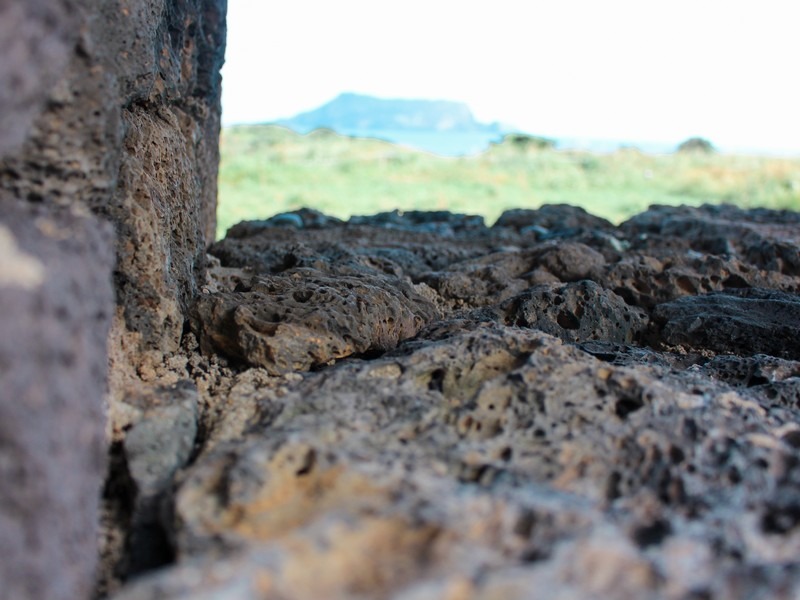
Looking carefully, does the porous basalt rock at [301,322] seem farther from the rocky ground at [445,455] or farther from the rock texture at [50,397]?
the rock texture at [50,397]

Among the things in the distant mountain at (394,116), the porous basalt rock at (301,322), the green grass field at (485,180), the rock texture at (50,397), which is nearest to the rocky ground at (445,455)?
the porous basalt rock at (301,322)

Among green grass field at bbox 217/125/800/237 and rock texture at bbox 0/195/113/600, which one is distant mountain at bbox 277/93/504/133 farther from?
rock texture at bbox 0/195/113/600

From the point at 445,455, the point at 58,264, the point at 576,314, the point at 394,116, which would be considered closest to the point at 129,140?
the point at 58,264

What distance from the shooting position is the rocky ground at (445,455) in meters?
1.18

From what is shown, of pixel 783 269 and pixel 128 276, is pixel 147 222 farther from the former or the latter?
pixel 783 269

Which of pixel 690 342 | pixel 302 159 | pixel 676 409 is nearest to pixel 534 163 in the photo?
pixel 302 159

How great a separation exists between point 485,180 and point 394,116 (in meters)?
46.9

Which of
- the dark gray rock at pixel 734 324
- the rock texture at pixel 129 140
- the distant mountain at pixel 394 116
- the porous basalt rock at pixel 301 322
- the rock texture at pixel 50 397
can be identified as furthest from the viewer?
the distant mountain at pixel 394 116

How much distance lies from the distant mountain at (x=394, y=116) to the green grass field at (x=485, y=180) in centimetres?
3840

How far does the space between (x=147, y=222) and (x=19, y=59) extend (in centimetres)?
84

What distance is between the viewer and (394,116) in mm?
62719

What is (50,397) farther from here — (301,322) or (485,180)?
(485,180)

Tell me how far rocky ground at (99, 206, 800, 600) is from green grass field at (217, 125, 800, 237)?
8835 millimetres

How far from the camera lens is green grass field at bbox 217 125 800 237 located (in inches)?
538
